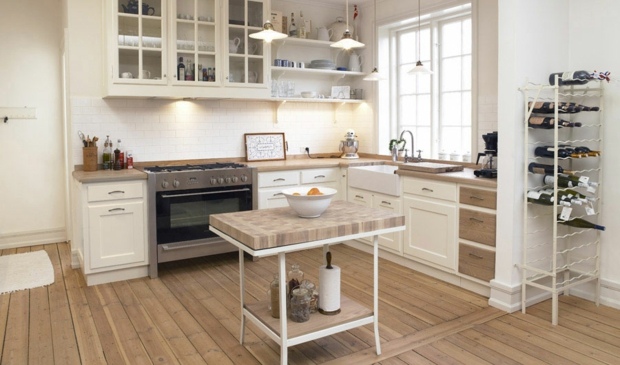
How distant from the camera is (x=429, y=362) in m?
2.94

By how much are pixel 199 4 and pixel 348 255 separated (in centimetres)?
293

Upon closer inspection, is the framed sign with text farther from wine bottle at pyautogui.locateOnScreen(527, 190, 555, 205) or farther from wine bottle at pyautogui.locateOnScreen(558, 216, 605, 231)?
wine bottle at pyautogui.locateOnScreen(558, 216, 605, 231)

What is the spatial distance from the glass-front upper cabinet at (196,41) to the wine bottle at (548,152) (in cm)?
301

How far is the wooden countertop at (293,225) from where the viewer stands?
251 centimetres

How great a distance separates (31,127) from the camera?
5.70 metres

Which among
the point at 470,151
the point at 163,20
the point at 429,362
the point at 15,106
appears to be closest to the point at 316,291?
the point at 429,362

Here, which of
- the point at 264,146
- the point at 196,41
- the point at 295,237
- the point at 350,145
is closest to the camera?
the point at 295,237

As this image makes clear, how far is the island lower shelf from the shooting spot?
9.11 feet

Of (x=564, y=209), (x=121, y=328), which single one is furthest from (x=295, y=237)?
(x=564, y=209)

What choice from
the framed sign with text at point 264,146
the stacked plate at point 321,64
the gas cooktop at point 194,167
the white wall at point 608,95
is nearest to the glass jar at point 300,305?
the gas cooktop at point 194,167

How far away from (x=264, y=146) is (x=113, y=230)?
6.65 ft

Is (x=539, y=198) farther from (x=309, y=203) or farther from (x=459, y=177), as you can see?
(x=309, y=203)

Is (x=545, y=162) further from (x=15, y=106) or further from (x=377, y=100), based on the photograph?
(x=15, y=106)

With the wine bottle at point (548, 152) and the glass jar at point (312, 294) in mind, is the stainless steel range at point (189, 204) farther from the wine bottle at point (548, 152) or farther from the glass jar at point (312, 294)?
the wine bottle at point (548, 152)
